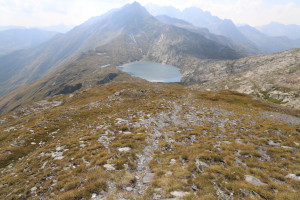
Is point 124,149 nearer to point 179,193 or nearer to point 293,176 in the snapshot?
point 179,193

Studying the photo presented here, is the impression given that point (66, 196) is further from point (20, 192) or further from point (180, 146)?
point (180, 146)

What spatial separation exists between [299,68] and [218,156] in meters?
167

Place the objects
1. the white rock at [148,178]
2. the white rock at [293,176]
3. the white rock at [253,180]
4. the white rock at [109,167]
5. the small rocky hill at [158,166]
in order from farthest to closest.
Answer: the white rock at [109,167] → the white rock at [148,178] → the white rock at [293,176] → the white rock at [253,180] → the small rocky hill at [158,166]

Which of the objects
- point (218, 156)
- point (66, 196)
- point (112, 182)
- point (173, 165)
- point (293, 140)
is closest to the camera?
point (66, 196)

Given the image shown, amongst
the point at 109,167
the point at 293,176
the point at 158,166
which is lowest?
the point at 109,167

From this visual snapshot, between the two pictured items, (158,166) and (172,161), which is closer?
(158,166)

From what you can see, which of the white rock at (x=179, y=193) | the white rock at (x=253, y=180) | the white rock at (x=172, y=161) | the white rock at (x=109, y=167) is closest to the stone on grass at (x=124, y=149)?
the white rock at (x=109, y=167)

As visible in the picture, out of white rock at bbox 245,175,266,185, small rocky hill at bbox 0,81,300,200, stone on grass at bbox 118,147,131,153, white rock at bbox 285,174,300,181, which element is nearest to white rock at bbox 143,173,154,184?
small rocky hill at bbox 0,81,300,200

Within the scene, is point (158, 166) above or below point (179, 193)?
below

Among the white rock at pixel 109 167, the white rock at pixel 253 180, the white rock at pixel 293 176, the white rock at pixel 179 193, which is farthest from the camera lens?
the white rock at pixel 109 167

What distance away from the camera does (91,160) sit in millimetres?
11773

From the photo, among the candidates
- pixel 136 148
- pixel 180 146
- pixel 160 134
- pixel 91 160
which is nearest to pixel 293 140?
pixel 180 146

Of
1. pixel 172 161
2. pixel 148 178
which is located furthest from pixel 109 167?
pixel 172 161

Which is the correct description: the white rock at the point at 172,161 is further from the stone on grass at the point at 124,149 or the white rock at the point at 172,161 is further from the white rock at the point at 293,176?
the white rock at the point at 293,176
